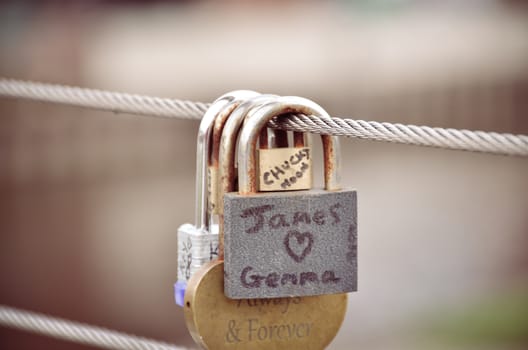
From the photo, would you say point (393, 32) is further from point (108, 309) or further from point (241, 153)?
point (241, 153)

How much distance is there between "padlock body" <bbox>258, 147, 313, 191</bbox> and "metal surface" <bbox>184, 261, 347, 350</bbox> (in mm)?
80

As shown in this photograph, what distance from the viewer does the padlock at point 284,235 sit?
830mm

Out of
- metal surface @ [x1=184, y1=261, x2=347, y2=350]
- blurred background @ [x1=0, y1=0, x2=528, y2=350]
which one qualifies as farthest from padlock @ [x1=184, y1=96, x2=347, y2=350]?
blurred background @ [x1=0, y1=0, x2=528, y2=350]

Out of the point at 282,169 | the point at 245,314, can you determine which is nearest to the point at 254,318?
the point at 245,314

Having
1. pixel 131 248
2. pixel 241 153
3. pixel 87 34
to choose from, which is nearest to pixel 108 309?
pixel 131 248

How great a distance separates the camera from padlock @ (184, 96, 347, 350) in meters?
0.85

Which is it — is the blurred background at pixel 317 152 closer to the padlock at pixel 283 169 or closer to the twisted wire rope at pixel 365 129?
the twisted wire rope at pixel 365 129

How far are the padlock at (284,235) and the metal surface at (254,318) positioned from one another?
22 millimetres

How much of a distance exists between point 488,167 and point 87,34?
299 centimetres

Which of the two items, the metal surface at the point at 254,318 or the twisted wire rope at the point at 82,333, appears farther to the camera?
the twisted wire rope at the point at 82,333

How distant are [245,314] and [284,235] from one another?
0.08m

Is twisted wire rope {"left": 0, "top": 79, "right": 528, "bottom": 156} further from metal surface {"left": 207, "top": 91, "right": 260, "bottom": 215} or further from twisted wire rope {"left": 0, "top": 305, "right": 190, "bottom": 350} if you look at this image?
twisted wire rope {"left": 0, "top": 305, "right": 190, "bottom": 350}

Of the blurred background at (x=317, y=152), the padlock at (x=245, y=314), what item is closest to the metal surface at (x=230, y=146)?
the padlock at (x=245, y=314)

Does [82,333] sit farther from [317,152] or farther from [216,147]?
[317,152]
